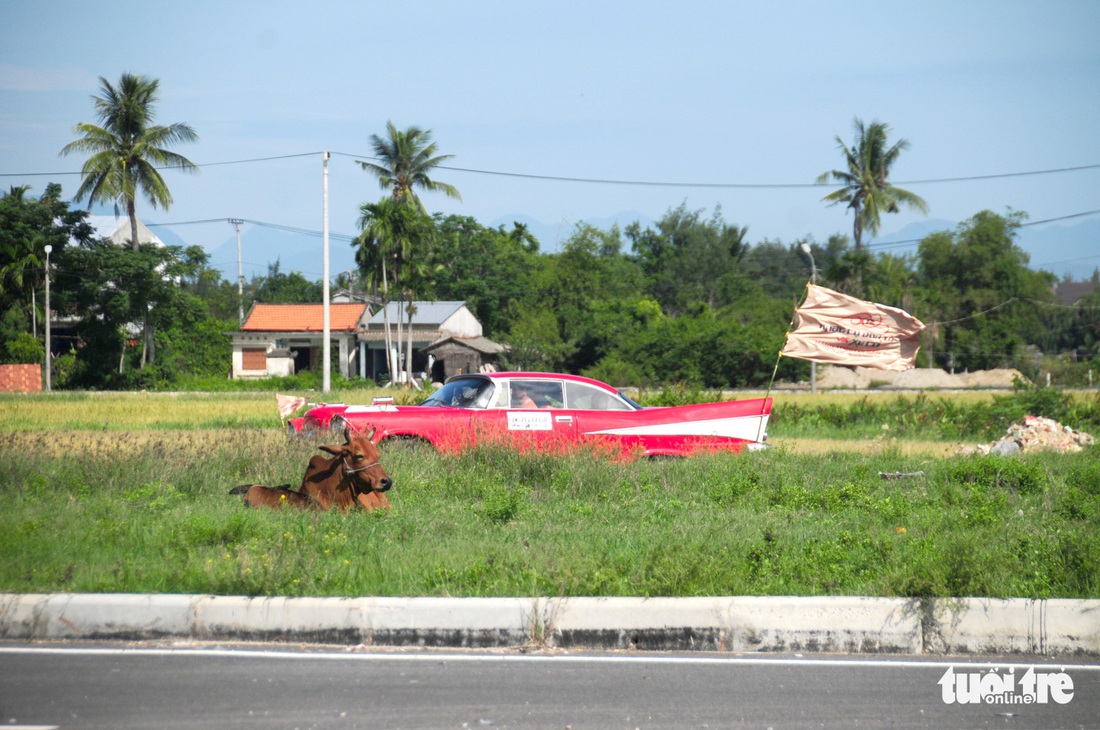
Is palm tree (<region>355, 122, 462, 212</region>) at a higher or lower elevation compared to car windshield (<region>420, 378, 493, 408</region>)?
higher

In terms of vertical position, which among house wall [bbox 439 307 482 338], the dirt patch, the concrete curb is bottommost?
the concrete curb

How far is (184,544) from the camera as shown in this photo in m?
6.80

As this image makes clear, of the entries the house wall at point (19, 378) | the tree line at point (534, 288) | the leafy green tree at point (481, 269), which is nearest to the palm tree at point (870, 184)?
the tree line at point (534, 288)

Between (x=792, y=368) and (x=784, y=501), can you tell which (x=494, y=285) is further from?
(x=784, y=501)

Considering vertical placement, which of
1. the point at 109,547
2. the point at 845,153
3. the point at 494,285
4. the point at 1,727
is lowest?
the point at 1,727

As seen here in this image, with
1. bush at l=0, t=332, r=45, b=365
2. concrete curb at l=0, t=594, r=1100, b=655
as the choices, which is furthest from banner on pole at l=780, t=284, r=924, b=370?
bush at l=0, t=332, r=45, b=365

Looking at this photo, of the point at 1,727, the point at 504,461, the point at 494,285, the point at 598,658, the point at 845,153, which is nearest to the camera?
the point at 1,727

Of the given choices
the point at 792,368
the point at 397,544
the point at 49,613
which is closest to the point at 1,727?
the point at 49,613

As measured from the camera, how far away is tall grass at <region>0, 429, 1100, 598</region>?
5.98 m

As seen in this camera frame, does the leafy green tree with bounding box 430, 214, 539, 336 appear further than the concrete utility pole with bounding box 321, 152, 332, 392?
Yes

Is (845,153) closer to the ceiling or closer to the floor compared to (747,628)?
closer to the ceiling

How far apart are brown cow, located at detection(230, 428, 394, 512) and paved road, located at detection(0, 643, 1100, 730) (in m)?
2.59

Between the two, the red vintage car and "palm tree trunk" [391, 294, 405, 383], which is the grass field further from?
"palm tree trunk" [391, 294, 405, 383]

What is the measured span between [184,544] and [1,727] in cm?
249
